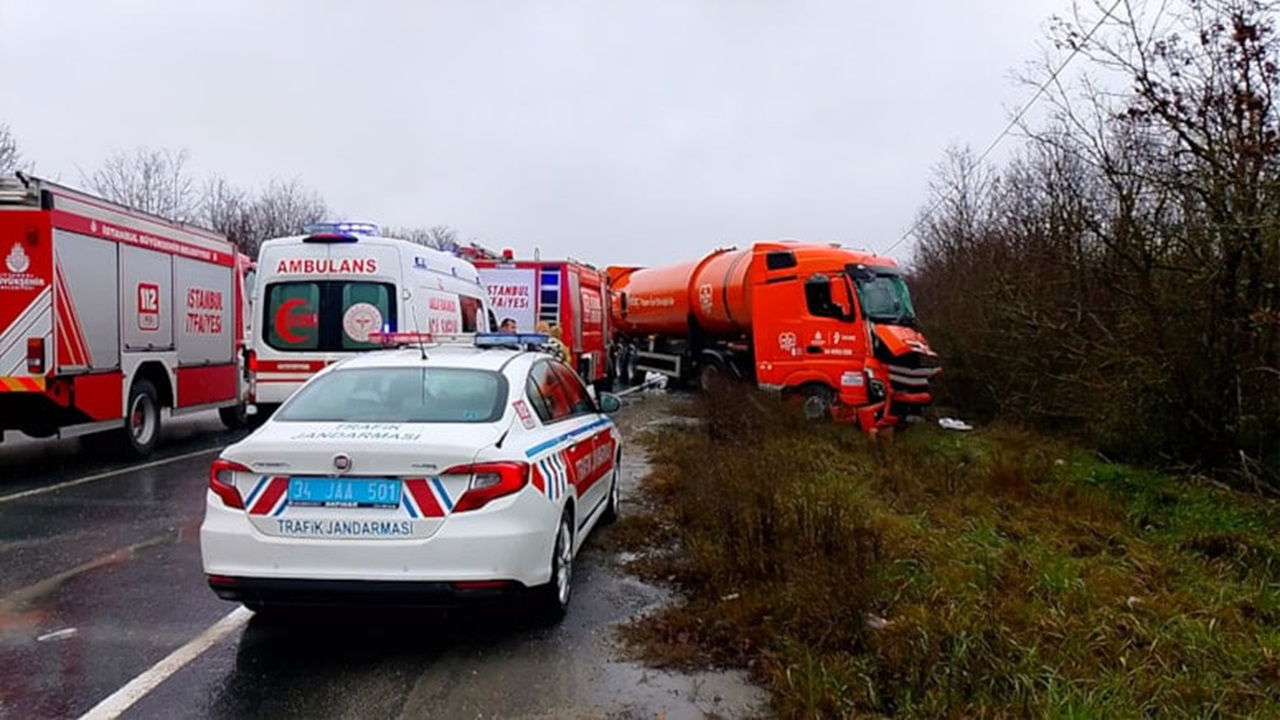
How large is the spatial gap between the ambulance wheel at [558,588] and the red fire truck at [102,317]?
7.01 meters

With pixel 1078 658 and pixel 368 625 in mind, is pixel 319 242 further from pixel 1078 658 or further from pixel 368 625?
pixel 1078 658

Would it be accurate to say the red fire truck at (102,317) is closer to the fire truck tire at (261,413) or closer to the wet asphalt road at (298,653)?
the fire truck tire at (261,413)

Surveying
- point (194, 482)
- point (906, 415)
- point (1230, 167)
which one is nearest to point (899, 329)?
point (906, 415)

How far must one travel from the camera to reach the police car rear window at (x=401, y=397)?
5312 millimetres

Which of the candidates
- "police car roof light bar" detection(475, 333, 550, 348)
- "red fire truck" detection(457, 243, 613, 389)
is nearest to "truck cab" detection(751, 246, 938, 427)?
"red fire truck" detection(457, 243, 613, 389)

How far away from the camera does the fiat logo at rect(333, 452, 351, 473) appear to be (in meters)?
4.69

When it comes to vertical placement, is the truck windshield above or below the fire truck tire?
above

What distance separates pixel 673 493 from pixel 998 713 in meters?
5.42

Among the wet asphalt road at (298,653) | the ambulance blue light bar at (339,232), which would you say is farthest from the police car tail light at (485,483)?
the ambulance blue light bar at (339,232)

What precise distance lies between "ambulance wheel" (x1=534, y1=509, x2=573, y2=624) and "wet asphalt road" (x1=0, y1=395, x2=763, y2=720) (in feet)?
0.31

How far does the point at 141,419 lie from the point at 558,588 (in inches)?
338

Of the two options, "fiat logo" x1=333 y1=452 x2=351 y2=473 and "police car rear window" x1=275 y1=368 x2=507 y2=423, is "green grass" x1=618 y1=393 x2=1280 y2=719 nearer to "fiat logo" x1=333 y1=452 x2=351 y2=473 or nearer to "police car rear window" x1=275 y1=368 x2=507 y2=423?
"police car rear window" x1=275 y1=368 x2=507 y2=423

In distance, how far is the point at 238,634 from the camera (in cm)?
521

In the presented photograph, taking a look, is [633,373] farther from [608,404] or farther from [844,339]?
[608,404]
